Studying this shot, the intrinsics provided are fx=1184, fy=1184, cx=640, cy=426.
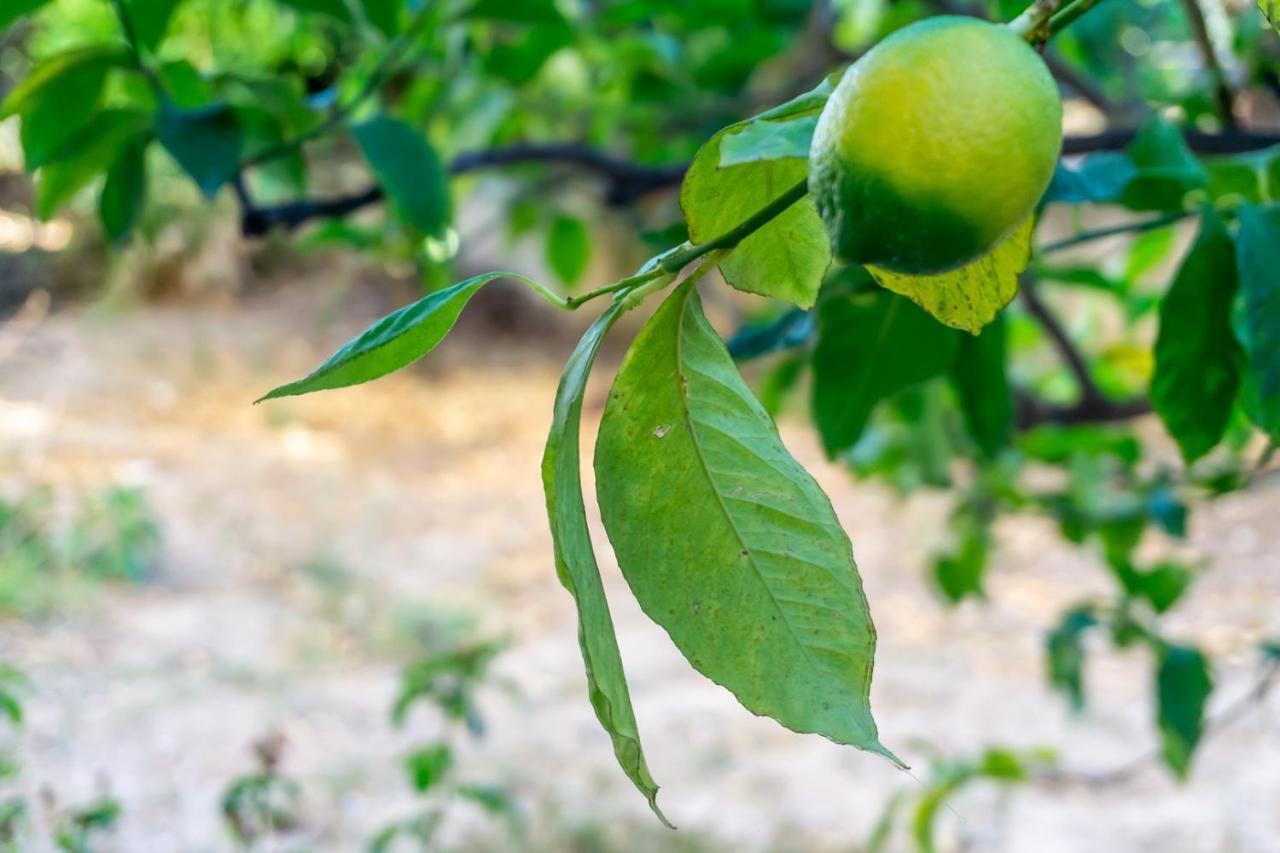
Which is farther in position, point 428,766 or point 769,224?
point 428,766

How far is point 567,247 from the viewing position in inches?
47.3

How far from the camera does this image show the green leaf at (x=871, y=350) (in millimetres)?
519

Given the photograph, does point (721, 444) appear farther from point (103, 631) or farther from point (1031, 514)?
point (103, 631)

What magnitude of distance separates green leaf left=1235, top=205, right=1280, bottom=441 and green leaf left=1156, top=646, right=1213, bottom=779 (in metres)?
0.57

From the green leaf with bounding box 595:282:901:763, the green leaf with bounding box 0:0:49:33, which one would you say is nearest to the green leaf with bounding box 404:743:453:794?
the green leaf with bounding box 0:0:49:33

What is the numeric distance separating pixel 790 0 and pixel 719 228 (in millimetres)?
836

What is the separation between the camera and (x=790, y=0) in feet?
3.40

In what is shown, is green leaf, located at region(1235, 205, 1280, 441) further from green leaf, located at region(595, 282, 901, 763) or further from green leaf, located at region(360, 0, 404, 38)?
green leaf, located at region(360, 0, 404, 38)

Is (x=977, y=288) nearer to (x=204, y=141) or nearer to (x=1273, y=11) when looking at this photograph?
(x=1273, y=11)

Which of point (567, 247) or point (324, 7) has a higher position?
point (324, 7)

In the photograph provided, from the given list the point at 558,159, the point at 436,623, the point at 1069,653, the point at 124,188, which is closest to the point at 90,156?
the point at 124,188

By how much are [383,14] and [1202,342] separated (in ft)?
1.59

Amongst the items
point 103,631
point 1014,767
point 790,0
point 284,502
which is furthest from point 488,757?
point 284,502

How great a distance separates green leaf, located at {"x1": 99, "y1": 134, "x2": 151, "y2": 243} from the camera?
2.09ft
